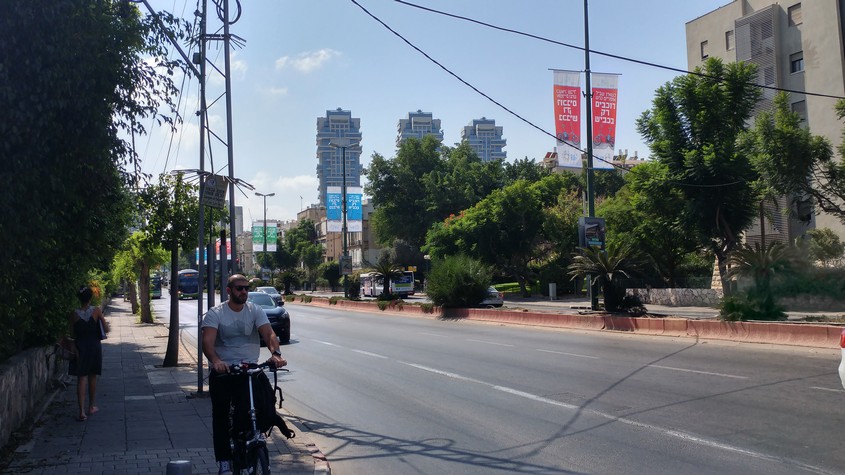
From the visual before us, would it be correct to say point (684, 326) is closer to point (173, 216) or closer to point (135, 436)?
point (173, 216)

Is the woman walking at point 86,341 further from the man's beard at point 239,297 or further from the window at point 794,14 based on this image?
the window at point 794,14

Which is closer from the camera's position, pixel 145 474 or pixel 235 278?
pixel 235 278

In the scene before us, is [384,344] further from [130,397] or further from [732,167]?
[732,167]

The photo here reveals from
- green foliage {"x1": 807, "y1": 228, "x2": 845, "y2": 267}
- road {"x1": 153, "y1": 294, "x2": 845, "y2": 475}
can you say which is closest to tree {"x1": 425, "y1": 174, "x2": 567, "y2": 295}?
green foliage {"x1": 807, "y1": 228, "x2": 845, "y2": 267}

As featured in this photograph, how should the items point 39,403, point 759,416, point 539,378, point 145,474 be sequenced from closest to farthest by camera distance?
point 145,474 < point 759,416 < point 39,403 < point 539,378

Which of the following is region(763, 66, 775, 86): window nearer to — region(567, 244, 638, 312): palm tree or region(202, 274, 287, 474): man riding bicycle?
region(567, 244, 638, 312): palm tree

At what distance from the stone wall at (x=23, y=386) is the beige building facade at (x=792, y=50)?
36.4m

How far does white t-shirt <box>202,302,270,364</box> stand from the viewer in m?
6.52

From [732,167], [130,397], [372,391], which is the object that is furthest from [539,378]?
[732,167]

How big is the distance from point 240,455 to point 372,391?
22.0 ft

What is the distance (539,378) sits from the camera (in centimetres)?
1327

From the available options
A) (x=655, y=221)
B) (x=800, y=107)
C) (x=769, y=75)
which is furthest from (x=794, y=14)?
(x=655, y=221)

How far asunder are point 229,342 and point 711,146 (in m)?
30.8

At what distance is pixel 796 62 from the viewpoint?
1710 inches
